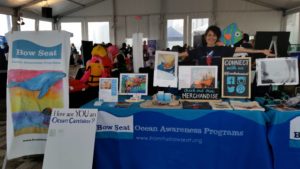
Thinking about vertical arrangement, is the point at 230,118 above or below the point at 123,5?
below

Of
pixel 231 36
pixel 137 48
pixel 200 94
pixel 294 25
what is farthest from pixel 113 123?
pixel 294 25

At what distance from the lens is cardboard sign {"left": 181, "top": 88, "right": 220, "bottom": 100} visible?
2.14 metres

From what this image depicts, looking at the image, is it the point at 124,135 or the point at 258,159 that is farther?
the point at 124,135

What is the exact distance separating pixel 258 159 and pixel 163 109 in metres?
0.79

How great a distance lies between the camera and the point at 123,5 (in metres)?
11.8

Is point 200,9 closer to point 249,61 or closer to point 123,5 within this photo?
point 123,5

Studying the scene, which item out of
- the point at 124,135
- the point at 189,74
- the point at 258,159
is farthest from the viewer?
the point at 189,74

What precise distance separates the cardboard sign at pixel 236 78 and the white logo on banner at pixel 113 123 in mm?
842

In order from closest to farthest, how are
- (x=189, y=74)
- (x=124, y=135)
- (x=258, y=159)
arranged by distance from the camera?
(x=258, y=159), (x=124, y=135), (x=189, y=74)

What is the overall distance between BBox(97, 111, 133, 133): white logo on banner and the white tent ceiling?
26.8ft

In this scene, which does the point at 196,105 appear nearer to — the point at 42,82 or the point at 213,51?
the point at 213,51

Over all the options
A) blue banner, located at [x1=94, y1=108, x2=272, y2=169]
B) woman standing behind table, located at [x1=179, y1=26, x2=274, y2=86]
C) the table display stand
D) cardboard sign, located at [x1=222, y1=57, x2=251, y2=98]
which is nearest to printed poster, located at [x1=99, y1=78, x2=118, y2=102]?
the table display stand

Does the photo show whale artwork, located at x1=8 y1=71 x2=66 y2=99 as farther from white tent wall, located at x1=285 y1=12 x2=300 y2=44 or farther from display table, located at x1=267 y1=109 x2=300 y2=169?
white tent wall, located at x1=285 y1=12 x2=300 y2=44

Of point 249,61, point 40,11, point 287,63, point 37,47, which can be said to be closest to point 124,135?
point 37,47
